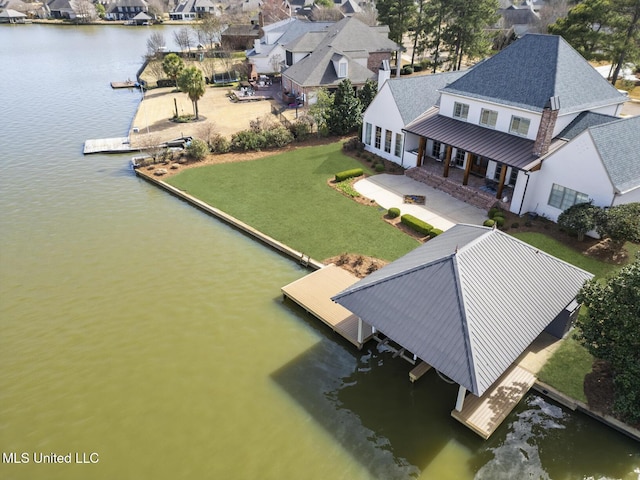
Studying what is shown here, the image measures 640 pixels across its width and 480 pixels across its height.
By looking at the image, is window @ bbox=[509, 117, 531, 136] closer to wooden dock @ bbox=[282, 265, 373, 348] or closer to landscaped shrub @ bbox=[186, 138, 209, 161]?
wooden dock @ bbox=[282, 265, 373, 348]

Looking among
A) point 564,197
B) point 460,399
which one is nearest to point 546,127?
point 564,197

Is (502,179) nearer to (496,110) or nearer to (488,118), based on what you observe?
(496,110)

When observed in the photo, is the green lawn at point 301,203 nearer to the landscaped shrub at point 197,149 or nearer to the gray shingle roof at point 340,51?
the landscaped shrub at point 197,149

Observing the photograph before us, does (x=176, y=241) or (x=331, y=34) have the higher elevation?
(x=331, y=34)

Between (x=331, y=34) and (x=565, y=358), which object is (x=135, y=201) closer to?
(x=565, y=358)

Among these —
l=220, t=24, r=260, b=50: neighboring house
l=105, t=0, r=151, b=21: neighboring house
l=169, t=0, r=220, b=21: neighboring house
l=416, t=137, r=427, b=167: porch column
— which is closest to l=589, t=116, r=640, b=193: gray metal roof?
l=416, t=137, r=427, b=167: porch column

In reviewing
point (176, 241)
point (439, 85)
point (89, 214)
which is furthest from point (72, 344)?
point (439, 85)
